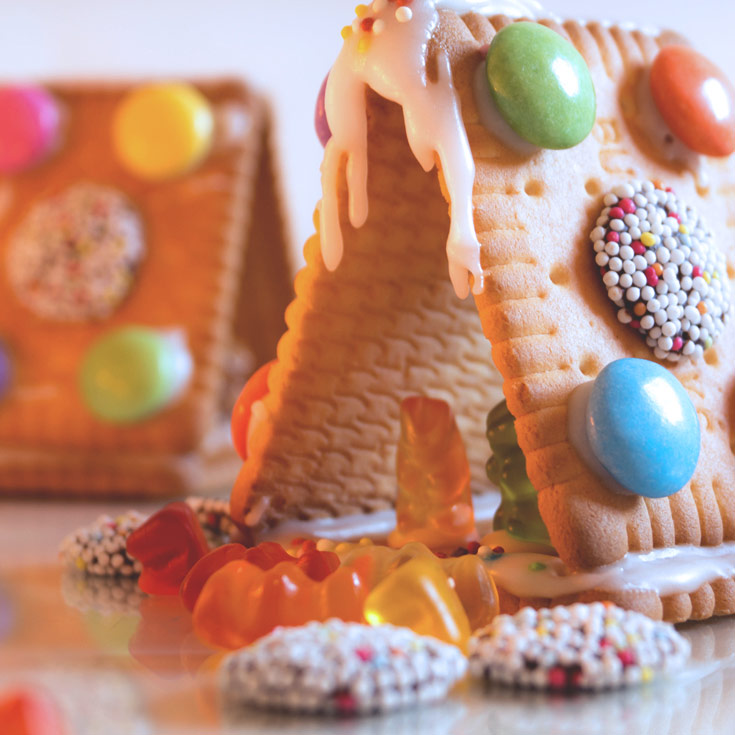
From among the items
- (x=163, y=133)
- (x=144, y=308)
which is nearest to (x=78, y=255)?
(x=144, y=308)

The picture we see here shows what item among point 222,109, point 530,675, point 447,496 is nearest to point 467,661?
point 530,675

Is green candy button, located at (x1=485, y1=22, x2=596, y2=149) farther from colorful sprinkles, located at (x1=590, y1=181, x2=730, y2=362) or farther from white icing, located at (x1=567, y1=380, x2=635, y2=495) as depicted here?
white icing, located at (x1=567, y1=380, x2=635, y2=495)

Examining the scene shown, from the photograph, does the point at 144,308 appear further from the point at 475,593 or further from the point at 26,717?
the point at 26,717

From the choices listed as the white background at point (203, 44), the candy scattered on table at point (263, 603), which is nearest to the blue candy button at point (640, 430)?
the candy scattered on table at point (263, 603)

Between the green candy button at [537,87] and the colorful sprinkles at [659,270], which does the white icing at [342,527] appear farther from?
the green candy button at [537,87]

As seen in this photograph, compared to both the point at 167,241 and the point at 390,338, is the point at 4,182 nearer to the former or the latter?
the point at 167,241
